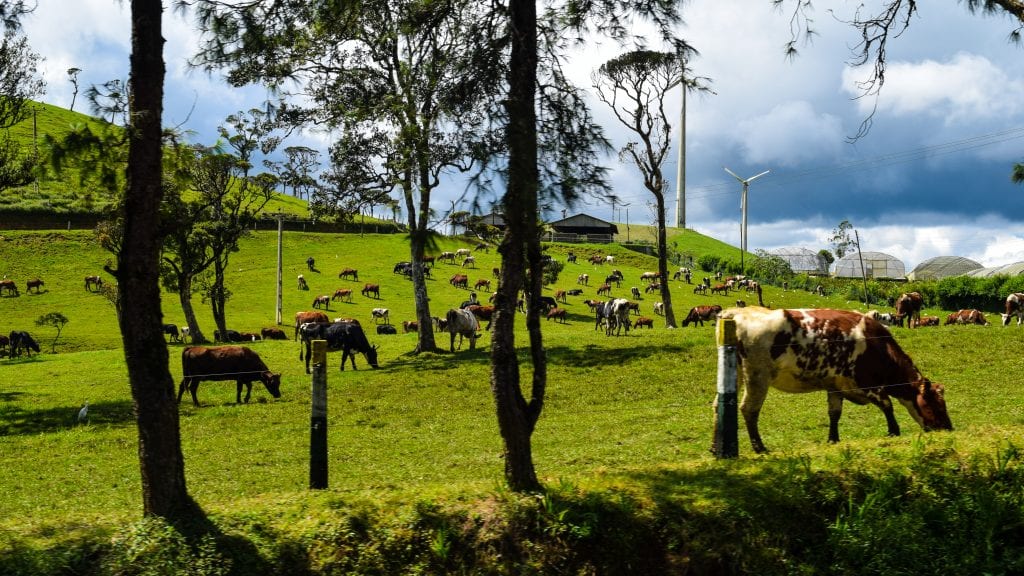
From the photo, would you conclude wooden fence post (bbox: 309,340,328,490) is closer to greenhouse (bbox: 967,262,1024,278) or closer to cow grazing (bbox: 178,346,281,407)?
cow grazing (bbox: 178,346,281,407)

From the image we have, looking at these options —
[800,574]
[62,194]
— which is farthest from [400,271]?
[800,574]

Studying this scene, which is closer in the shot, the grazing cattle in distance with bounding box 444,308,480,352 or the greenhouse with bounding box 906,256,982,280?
the grazing cattle in distance with bounding box 444,308,480,352

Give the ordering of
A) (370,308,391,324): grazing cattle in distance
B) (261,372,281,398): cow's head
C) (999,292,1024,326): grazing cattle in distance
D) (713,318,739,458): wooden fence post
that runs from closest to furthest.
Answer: (713,318,739,458): wooden fence post
(261,372,281,398): cow's head
(999,292,1024,326): grazing cattle in distance
(370,308,391,324): grazing cattle in distance

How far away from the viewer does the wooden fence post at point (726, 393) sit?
23.7 ft

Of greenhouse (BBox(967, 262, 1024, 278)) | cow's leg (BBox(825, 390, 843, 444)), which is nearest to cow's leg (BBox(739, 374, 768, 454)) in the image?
cow's leg (BBox(825, 390, 843, 444))

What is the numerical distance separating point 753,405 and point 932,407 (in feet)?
7.55

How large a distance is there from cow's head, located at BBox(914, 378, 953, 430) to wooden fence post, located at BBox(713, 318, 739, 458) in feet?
12.1

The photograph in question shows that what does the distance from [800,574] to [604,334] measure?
84.8 feet

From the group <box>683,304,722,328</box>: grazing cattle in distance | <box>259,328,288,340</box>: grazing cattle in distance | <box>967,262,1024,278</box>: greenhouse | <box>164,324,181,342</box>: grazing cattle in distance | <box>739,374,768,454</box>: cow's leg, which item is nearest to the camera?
<box>739,374,768,454</box>: cow's leg

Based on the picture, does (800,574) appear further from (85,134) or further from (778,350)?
(85,134)

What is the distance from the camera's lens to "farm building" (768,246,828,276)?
13362 centimetres

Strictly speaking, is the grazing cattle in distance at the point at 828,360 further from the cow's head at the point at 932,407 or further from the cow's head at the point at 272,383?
the cow's head at the point at 272,383

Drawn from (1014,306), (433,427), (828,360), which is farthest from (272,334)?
(1014,306)

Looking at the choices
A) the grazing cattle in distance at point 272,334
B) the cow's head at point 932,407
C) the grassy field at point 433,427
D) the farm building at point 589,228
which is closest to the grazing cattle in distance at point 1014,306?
the grassy field at point 433,427
